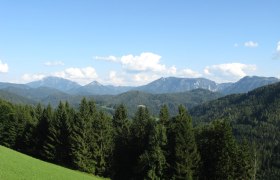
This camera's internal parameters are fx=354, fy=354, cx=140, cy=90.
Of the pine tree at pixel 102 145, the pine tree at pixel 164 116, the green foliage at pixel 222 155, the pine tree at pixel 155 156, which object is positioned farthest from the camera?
the pine tree at pixel 102 145

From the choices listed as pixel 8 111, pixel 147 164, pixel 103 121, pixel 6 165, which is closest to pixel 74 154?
pixel 103 121

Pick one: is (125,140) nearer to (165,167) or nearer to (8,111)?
(165,167)

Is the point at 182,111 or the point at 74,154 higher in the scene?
the point at 182,111

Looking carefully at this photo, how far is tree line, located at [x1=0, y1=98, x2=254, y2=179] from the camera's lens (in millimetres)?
53438

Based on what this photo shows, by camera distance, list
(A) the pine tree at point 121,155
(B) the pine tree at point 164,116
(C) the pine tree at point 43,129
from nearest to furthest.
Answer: (B) the pine tree at point 164,116 → (A) the pine tree at point 121,155 → (C) the pine tree at point 43,129

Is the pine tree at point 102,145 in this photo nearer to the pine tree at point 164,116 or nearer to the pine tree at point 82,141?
the pine tree at point 82,141

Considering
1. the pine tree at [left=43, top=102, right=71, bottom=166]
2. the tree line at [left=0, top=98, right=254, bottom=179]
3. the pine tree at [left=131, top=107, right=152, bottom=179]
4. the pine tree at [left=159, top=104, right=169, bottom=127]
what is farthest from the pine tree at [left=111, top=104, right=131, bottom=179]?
the pine tree at [left=43, top=102, right=71, bottom=166]

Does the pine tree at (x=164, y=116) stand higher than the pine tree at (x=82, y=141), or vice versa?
the pine tree at (x=164, y=116)

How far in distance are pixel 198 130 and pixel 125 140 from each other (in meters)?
13.4

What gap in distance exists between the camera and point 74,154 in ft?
212

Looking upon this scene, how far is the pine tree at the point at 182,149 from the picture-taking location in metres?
52.7

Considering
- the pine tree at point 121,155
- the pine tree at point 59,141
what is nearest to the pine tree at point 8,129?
the pine tree at point 59,141

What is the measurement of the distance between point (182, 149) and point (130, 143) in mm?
13482

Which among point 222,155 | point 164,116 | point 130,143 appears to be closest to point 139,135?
point 130,143
